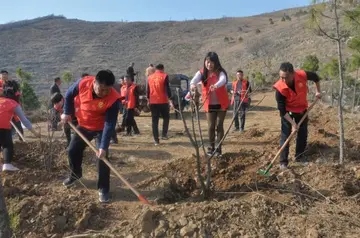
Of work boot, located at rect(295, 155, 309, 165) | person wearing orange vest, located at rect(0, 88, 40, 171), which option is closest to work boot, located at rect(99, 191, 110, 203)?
person wearing orange vest, located at rect(0, 88, 40, 171)

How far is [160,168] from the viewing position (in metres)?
5.79

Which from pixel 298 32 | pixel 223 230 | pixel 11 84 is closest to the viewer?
pixel 223 230

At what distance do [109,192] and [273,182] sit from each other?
6.08ft

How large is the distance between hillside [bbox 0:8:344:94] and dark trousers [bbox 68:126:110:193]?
89.8 feet

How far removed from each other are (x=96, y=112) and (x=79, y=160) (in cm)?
70

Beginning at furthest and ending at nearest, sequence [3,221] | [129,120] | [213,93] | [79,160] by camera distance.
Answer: [129,120] → [213,93] → [79,160] → [3,221]

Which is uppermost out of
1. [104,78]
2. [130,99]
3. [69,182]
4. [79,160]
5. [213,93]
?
[104,78]

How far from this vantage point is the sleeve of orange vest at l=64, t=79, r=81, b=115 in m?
4.48

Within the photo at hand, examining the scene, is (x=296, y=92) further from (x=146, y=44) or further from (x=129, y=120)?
(x=146, y=44)

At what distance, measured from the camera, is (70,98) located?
14.9ft

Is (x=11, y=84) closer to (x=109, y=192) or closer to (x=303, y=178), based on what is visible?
(x=109, y=192)

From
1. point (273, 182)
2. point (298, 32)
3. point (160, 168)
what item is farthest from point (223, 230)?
point (298, 32)

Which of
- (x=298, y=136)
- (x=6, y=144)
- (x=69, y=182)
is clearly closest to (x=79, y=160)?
(x=69, y=182)

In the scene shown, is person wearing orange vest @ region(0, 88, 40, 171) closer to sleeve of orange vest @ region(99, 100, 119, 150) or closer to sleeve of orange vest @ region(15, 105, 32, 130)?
sleeve of orange vest @ region(15, 105, 32, 130)
